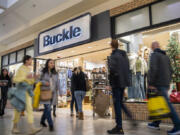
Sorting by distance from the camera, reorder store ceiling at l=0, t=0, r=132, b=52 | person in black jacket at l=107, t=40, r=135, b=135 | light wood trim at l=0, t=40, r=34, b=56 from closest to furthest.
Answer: person in black jacket at l=107, t=40, r=135, b=135, store ceiling at l=0, t=0, r=132, b=52, light wood trim at l=0, t=40, r=34, b=56

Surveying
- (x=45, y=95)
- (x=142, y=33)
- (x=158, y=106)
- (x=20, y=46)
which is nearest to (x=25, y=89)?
(x=45, y=95)

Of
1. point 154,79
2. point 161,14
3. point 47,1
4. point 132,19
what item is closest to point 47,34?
point 47,1

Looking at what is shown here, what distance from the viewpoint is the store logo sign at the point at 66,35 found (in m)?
6.20

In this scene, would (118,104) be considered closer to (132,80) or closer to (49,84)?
(49,84)

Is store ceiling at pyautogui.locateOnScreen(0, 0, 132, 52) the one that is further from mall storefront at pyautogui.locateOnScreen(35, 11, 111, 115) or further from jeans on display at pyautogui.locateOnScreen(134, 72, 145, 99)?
jeans on display at pyautogui.locateOnScreen(134, 72, 145, 99)

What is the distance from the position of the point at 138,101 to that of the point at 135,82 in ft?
2.26

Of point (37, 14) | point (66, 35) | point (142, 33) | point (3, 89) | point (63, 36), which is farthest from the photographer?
point (37, 14)

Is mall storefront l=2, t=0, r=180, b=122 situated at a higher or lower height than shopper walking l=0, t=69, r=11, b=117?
higher

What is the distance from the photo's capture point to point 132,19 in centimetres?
525

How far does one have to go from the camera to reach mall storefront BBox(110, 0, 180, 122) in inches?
179

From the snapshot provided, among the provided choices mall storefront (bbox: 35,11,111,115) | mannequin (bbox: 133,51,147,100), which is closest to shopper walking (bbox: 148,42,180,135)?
mannequin (bbox: 133,51,147,100)

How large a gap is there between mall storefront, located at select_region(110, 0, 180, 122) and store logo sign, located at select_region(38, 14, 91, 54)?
40.9 inches

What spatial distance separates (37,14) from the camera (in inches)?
310

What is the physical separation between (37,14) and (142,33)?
192 inches
